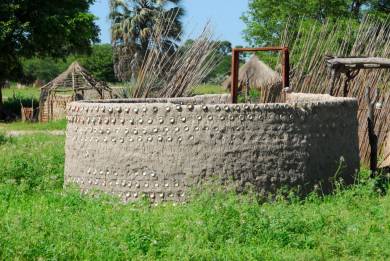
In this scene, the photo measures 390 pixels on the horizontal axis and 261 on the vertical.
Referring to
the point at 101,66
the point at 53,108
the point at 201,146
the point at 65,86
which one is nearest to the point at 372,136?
the point at 201,146

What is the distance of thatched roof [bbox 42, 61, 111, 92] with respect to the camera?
82.5 ft

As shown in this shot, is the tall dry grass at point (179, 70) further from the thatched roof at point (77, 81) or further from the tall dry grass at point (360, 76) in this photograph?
the thatched roof at point (77, 81)

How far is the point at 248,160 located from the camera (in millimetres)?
7871

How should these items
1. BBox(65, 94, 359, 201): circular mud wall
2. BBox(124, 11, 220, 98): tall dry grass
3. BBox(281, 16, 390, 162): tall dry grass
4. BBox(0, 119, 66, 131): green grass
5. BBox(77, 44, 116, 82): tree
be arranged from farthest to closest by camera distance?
BBox(77, 44, 116, 82): tree
BBox(0, 119, 66, 131): green grass
BBox(124, 11, 220, 98): tall dry grass
BBox(281, 16, 390, 162): tall dry grass
BBox(65, 94, 359, 201): circular mud wall

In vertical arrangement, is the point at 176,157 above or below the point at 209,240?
above

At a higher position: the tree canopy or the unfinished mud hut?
the tree canopy

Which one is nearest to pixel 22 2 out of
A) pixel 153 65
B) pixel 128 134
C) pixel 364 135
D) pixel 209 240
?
pixel 153 65

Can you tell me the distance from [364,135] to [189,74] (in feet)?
12.0

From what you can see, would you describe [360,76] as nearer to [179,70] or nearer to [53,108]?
[179,70]

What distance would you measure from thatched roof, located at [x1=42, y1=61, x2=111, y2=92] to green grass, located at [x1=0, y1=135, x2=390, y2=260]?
1700 cm

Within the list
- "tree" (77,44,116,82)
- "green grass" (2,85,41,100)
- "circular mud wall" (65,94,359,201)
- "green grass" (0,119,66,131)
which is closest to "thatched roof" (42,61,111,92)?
"green grass" (0,119,66,131)

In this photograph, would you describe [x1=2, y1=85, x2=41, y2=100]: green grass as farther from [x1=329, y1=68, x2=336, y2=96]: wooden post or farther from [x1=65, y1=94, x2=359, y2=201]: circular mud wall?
[x1=65, y1=94, x2=359, y2=201]: circular mud wall

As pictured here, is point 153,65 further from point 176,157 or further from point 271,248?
point 271,248

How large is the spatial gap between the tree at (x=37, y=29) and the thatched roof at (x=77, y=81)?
10.5 feet
